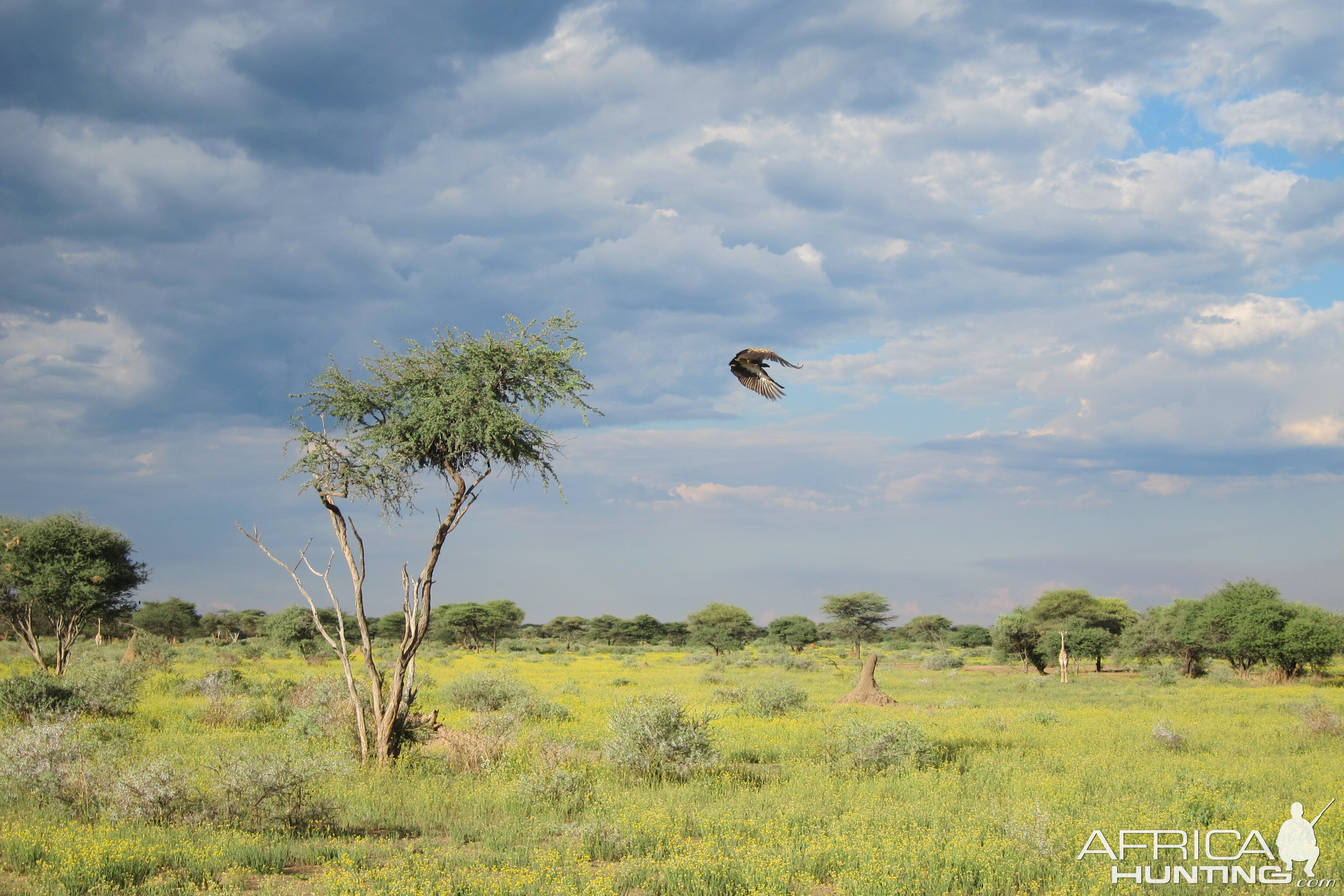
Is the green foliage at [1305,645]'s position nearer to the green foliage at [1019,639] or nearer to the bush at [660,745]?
the green foliage at [1019,639]

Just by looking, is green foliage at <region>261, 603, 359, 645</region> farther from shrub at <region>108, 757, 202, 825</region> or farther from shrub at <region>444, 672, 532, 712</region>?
shrub at <region>108, 757, 202, 825</region>

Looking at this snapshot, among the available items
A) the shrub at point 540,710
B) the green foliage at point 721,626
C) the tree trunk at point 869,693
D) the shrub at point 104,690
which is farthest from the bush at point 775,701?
the green foliage at point 721,626

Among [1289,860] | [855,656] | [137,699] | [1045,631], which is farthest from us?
[855,656]

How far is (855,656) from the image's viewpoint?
70.2 meters

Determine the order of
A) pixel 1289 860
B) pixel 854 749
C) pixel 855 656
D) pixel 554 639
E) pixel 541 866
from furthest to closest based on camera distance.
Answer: pixel 554 639
pixel 855 656
pixel 854 749
pixel 1289 860
pixel 541 866

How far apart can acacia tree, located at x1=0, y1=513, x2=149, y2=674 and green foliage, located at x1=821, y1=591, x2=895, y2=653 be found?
60741 millimetres

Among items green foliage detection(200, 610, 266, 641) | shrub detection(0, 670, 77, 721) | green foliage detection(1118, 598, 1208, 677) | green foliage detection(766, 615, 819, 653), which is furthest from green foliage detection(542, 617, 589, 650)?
shrub detection(0, 670, 77, 721)

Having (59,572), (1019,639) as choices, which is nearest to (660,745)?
(59,572)

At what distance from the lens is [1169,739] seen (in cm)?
1839

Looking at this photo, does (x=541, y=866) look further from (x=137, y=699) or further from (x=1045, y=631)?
(x=1045, y=631)

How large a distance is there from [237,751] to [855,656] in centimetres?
6161

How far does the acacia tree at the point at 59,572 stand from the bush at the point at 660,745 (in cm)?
2714

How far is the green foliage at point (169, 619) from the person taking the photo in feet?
271

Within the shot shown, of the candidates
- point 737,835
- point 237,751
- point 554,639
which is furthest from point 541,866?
point 554,639
